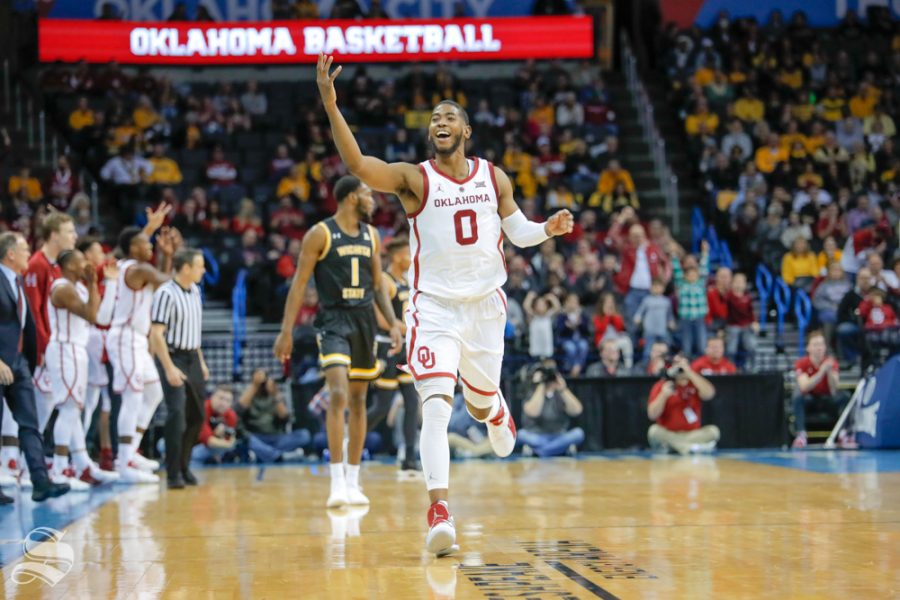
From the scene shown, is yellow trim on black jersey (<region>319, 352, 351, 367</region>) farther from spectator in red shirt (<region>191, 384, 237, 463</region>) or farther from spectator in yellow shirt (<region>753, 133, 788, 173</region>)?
spectator in yellow shirt (<region>753, 133, 788, 173</region>)

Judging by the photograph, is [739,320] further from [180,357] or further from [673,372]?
[180,357]

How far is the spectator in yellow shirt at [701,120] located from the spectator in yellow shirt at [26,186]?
10.8 m

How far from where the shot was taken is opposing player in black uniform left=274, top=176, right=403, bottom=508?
8.23 m

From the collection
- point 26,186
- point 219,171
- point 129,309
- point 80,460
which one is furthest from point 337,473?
point 219,171

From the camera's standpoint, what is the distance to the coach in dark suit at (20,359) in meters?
8.35

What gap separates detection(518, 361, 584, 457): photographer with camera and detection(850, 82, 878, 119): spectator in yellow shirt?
11.1 meters

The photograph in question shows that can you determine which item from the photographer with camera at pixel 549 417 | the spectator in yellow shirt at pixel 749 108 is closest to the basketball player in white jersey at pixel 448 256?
the photographer with camera at pixel 549 417

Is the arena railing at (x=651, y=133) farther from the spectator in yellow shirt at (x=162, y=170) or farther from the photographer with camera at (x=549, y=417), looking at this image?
the spectator in yellow shirt at (x=162, y=170)

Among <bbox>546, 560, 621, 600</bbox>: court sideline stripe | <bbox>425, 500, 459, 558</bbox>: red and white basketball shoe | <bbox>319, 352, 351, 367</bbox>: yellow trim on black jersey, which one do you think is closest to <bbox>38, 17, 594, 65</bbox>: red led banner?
<bbox>319, 352, 351, 367</bbox>: yellow trim on black jersey

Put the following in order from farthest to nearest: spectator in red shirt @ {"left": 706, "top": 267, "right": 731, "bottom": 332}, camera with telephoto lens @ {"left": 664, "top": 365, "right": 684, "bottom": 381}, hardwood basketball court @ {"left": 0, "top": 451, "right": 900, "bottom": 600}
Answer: spectator in red shirt @ {"left": 706, "top": 267, "right": 731, "bottom": 332} < camera with telephoto lens @ {"left": 664, "top": 365, "right": 684, "bottom": 381} < hardwood basketball court @ {"left": 0, "top": 451, "right": 900, "bottom": 600}

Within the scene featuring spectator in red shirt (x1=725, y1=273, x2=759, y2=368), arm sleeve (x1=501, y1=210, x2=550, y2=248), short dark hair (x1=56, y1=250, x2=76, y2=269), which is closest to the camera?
arm sleeve (x1=501, y1=210, x2=550, y2=248)

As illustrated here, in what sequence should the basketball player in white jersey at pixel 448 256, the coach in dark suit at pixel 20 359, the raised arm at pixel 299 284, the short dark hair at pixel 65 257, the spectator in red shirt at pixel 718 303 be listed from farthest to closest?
the spectator in red shirt at pixel 718 303 → the short dark hair at pixel 65 257 → the coach in dark suit at pixel 20 359 → the raised arm at pixel 299 284 → the basketball player in white jersey at pixel 448 256

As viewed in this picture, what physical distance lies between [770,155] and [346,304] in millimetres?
13664

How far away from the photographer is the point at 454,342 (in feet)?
20.0
